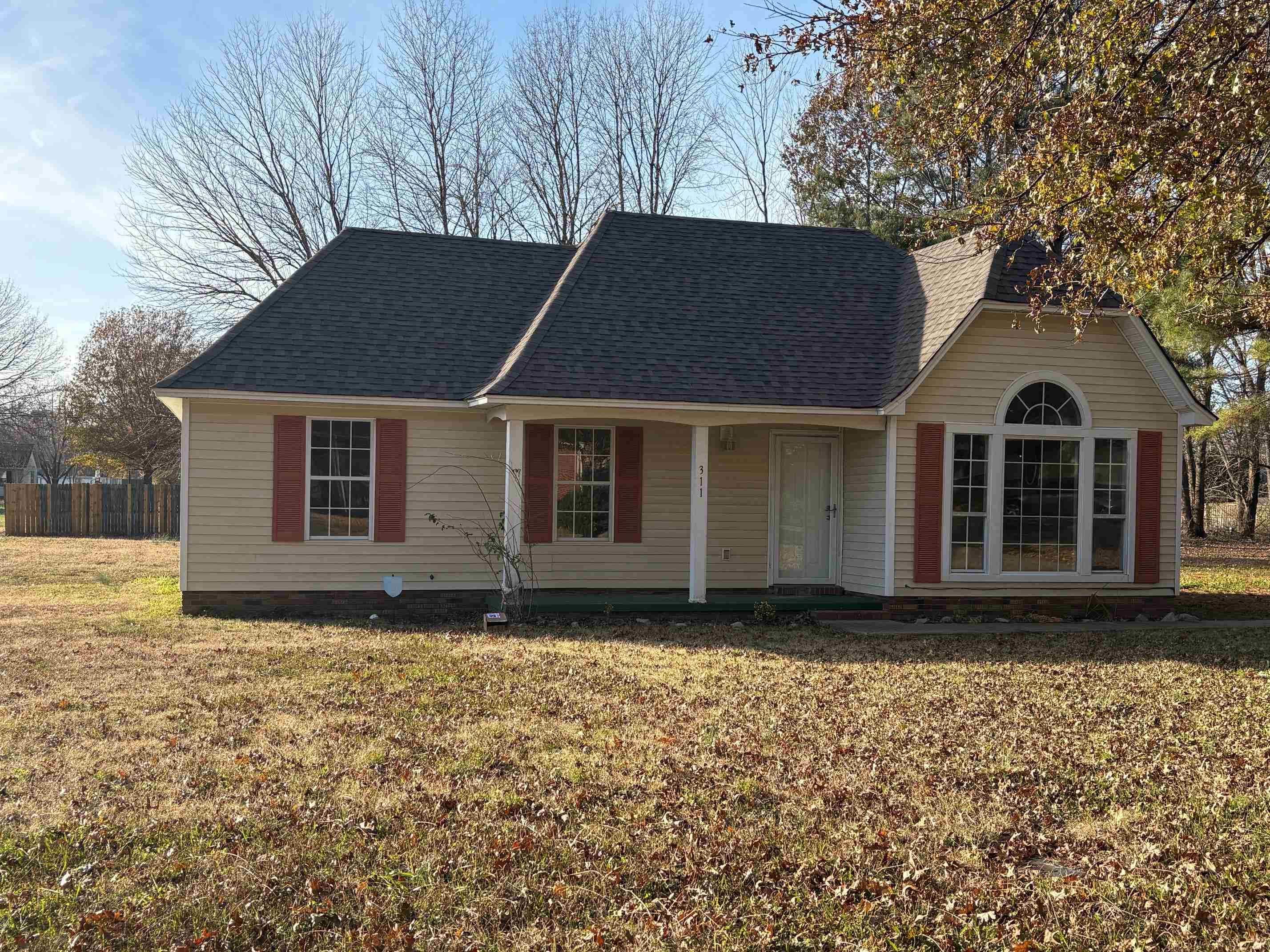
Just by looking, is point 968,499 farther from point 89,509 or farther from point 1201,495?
point 89,509

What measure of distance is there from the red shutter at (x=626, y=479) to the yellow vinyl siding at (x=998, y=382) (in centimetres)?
338

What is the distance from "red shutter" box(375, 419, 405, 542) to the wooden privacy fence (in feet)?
56.6

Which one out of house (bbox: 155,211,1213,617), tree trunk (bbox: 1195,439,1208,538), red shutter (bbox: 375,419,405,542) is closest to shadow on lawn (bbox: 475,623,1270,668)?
house (bbox: 155,211,1213,617)

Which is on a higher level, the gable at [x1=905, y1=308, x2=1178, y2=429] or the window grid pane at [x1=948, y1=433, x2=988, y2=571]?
the gable at [x1=905, y1=308, x2=1178, y2=429]

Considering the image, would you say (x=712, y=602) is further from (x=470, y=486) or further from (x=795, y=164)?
(x=795, y=164)

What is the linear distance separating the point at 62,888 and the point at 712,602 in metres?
9.22

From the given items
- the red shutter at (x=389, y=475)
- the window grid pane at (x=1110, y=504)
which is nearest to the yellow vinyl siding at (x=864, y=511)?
the window grid pane at (x=1110, y=504)

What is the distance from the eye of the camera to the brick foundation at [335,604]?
42.6 ft

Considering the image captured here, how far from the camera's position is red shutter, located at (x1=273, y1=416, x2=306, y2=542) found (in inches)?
510

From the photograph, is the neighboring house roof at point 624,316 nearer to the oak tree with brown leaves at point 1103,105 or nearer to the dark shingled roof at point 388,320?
the dark shingled roof at point 388,320

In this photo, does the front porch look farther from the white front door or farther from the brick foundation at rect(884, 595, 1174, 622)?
the brick foundation at rect(884, 595, 1174, 622)

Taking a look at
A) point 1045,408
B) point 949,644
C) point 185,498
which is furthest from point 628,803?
point 1045,408

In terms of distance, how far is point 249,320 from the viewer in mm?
13641

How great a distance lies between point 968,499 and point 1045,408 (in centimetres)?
152
